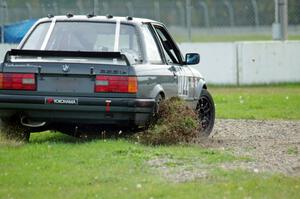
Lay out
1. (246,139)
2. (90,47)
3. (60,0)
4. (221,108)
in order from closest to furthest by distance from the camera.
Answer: (90,47) < (246,139) < (221,108) < (60,0)

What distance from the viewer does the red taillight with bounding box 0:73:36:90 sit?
10289mm

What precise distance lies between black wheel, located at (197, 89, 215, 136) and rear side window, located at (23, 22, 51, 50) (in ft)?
7.67

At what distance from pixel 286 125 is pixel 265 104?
13.0ft

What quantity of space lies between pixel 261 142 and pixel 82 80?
250cm

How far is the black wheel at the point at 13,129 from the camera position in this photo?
422 inches

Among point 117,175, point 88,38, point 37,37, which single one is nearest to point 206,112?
point 88,38

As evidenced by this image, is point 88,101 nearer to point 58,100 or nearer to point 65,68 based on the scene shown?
point 58,100

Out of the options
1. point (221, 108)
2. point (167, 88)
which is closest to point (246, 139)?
point (167, 88)

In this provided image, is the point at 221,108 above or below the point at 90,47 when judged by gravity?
below

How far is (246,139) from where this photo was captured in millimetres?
11773

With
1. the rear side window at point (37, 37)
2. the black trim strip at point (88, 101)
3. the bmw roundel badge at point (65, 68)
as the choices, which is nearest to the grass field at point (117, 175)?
the black trim strip at point (88, 101)

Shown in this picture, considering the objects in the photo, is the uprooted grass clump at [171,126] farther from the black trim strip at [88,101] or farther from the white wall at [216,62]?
the white wall at [216,62]

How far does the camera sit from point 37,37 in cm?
1122

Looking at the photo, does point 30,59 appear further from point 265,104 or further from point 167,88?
point 265,104
